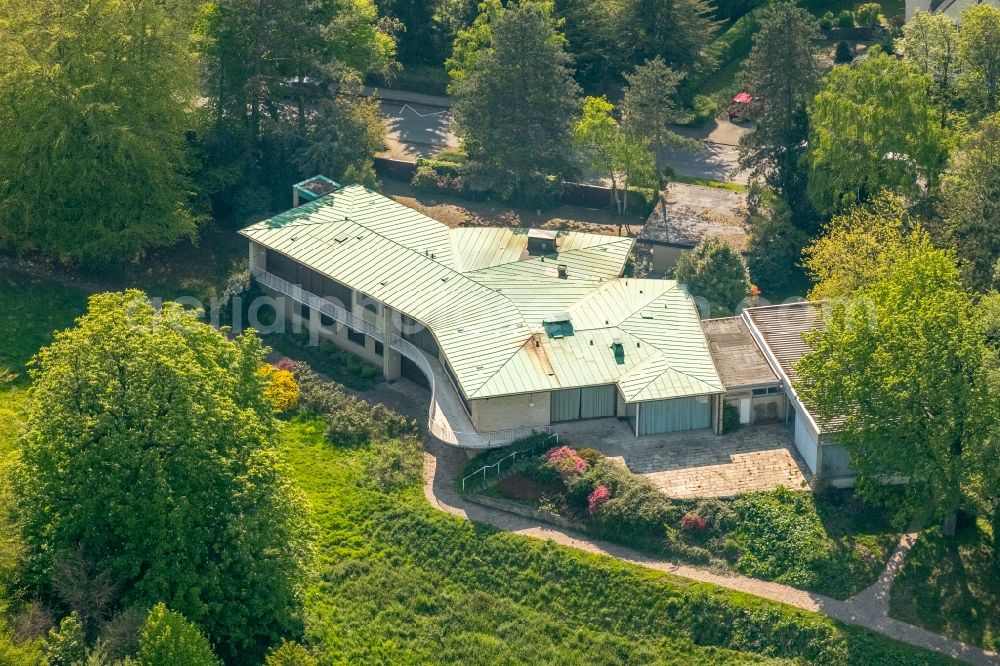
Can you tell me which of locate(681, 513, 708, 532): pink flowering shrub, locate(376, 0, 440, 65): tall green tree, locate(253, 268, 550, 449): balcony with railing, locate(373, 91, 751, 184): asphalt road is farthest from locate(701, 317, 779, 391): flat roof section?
locate(376, 0, 440, 65): tall green tree

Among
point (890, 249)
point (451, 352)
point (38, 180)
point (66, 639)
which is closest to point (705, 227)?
point (890, 249)

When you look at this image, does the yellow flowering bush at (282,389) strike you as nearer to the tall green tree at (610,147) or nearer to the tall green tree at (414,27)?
the tall green tree at (610,147)

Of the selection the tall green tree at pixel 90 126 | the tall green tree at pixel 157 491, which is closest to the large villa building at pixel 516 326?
the tall green tree at pixel 90 126

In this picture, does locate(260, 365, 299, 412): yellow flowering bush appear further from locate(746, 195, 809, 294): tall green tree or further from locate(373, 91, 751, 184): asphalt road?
locate(746, 195, 809, 294): tall green tree

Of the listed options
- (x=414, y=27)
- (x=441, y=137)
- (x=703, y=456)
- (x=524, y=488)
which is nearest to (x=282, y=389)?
(x=524, y=488)

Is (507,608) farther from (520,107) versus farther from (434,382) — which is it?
(520,107)
